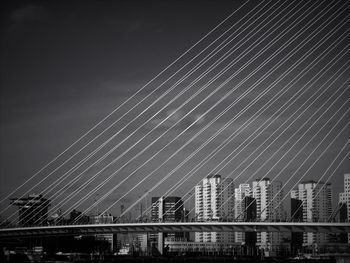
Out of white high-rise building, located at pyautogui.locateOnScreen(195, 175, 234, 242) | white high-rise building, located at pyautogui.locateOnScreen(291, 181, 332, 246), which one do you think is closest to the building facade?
white high-rise building, located at pyautogui.locateOnScreen(195, 175, 234, 242)

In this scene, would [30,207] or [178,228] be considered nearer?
[178,228]

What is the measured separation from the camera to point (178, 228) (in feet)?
152

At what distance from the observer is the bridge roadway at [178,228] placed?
41406 mm

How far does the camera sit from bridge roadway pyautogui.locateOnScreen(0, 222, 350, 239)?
41406 mm

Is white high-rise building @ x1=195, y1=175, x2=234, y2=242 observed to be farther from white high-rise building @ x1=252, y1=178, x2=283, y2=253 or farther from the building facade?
the building facade

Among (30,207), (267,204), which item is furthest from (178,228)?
(267,204)

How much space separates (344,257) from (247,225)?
7.78 meters

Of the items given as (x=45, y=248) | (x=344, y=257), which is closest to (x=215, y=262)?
(x=344, y=257)

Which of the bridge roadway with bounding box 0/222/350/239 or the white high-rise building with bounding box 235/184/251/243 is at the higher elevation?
the white high-rise building with bounding box 235/184/251/243

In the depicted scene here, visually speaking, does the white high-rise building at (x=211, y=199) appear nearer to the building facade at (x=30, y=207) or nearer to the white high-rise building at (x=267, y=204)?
the white high-rise building at (x=267, y=204)

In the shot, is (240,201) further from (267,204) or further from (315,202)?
(315,202)

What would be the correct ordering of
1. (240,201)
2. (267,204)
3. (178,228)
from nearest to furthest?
1. (178,228)
2. (267,204)
3. (240,201)

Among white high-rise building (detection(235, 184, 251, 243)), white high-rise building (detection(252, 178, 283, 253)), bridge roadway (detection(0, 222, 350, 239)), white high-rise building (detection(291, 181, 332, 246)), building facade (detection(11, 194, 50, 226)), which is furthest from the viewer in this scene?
white high-rise building (detection(235, 184, 251, 243))

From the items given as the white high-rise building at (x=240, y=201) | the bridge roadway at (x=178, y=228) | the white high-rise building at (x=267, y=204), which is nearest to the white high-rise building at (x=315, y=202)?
the white high-rise building at (x=267, y=204)
